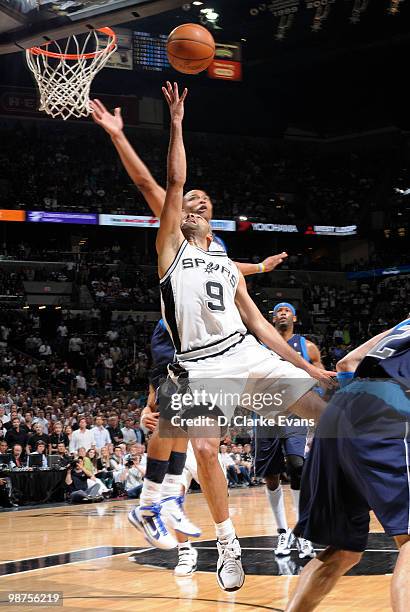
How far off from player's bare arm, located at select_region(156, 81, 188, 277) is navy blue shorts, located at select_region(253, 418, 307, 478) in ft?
7.81

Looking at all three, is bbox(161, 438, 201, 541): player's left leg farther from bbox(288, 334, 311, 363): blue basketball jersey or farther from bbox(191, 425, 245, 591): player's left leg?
bbox(288, 334, 311, 363): blue basketball jersey

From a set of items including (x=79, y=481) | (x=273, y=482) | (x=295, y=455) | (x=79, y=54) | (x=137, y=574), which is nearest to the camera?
(x=137, y=574)

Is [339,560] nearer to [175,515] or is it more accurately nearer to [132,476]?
[175,515]

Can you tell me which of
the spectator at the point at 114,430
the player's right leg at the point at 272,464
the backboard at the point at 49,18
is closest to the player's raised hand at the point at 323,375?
the player's right leg at the point at 272,464

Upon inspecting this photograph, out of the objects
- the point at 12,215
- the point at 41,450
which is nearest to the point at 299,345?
the point at 41,450

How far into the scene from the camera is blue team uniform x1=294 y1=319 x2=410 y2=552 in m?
3.12

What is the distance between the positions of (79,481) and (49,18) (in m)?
7.90

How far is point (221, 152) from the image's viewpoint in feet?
99.6

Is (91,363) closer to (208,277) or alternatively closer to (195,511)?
(195,511)

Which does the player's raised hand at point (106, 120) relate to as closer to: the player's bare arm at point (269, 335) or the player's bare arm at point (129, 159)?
the player's bare arm at point (129, 159)

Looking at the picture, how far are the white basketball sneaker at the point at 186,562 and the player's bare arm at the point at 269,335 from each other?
1699mm

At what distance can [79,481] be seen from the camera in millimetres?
13008

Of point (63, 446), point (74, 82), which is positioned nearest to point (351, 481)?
point (74, 82)

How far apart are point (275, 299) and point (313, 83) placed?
8.16 m
